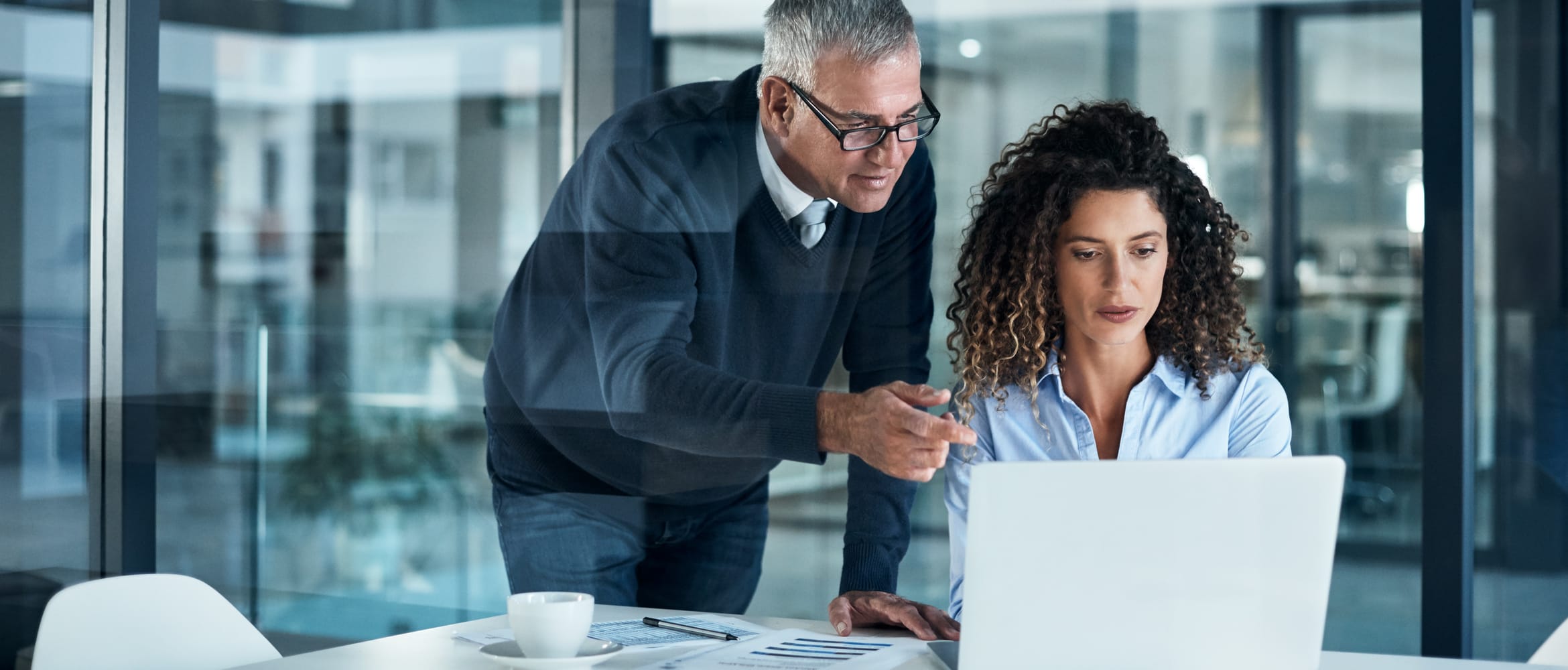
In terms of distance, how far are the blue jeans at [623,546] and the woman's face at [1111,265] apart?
919mm

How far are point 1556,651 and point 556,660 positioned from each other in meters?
1.26

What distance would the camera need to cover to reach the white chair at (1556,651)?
5.58 feet

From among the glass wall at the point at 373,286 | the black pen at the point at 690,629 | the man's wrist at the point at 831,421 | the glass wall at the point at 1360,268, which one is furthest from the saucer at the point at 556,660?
the glass wall at the point at 1360,268

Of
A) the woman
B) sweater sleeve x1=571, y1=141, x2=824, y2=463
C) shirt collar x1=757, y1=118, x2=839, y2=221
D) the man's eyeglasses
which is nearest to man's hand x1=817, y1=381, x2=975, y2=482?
sweater sleeve x1=571, y1=141, x2=824, y2=463

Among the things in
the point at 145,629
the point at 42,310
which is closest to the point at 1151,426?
the point at 145,629

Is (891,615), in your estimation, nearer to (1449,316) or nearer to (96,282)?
(1449,316)

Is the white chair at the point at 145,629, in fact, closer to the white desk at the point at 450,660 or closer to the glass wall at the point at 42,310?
the white desk at the point at 450,660

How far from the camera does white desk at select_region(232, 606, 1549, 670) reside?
56.7 inches

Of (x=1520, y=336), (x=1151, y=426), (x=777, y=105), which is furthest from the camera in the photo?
(x=1520, y=336)

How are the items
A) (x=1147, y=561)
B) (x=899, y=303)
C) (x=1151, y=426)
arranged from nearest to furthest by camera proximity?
(x=1147, y=561)
(x=1151, y=426)
(x=899, y=303)

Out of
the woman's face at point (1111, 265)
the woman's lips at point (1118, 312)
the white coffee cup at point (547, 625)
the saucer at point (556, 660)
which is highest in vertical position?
the woman's face at point (1111, 265)

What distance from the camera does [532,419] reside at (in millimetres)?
2865

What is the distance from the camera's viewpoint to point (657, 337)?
225cm

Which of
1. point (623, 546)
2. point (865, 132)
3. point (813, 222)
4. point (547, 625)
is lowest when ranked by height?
point (623, 546)
